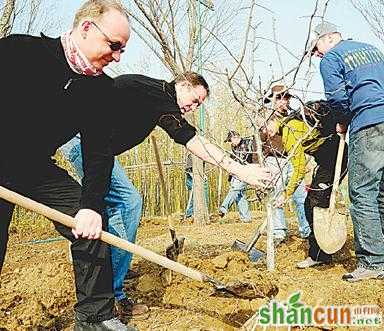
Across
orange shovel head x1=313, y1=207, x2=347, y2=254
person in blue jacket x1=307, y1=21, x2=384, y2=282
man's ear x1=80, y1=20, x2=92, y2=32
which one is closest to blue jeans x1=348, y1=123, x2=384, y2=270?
person in blue jacket x1=307, y1=21, x2=384, y2=282

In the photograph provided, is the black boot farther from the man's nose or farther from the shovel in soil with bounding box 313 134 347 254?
the shovel in soil with bounding box 313 134 347 254

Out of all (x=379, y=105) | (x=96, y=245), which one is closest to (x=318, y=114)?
(x=379, y=105)

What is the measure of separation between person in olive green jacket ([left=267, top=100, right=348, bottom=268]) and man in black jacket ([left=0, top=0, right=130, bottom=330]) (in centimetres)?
204

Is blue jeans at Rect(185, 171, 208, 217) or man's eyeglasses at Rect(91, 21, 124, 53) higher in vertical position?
man's eyeglasses at Rect(91, 21, 124, 53)

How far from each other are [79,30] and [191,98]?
1259mm

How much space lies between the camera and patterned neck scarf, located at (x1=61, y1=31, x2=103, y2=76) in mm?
2908

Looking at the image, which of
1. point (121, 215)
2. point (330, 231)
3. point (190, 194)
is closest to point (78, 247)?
point (121, 215)

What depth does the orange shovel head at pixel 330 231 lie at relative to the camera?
4648 mm

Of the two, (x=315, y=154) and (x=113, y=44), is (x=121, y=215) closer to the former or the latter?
(x=113, y=44)

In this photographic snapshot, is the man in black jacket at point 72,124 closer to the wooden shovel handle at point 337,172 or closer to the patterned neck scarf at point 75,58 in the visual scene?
the patterned neck scarf at point 75,58

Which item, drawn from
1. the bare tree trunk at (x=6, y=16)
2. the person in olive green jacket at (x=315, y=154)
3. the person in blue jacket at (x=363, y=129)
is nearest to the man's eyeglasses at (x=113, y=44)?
the person in blue jacket at (x=363, y=129)

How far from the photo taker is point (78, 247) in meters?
3.11

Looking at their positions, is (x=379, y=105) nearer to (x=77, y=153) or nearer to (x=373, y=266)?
(x=373, y=266)

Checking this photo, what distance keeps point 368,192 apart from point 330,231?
630 millimetres
